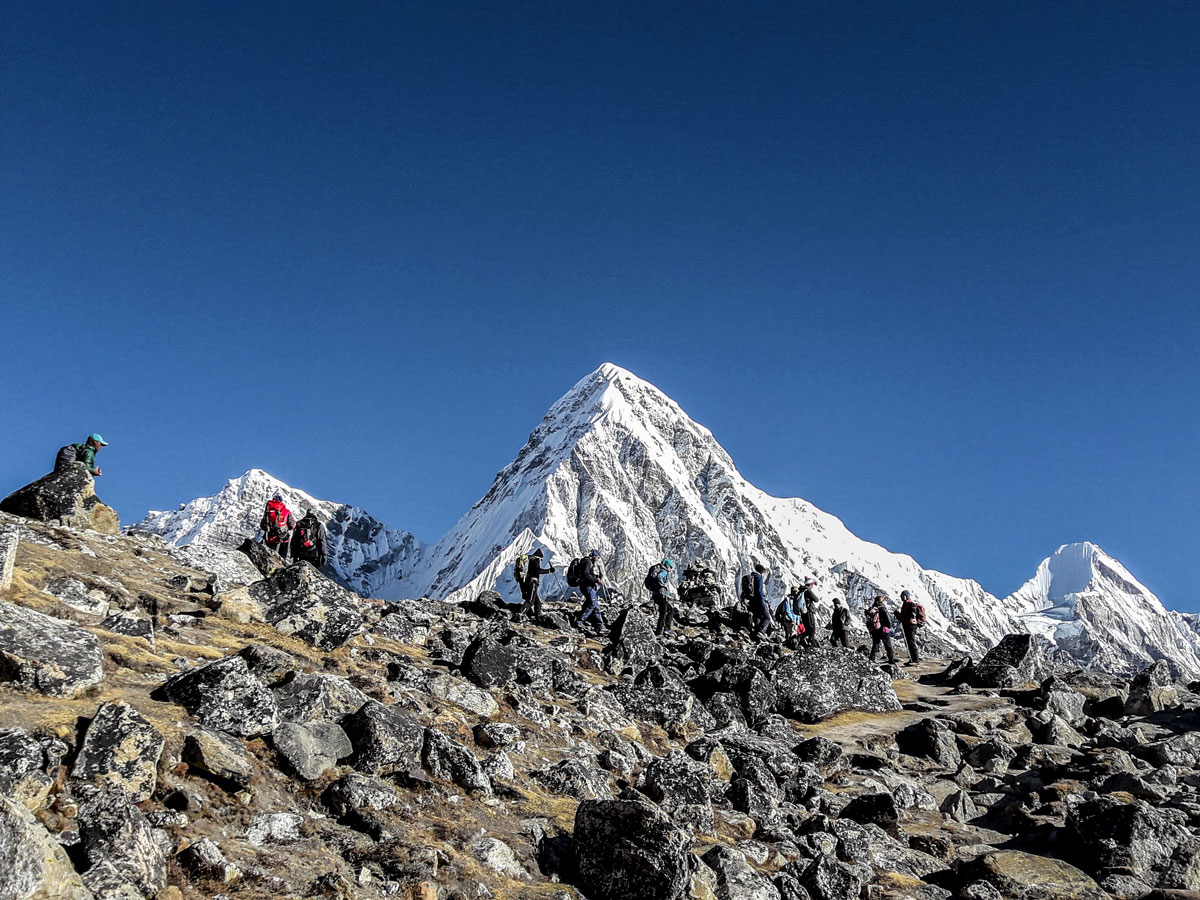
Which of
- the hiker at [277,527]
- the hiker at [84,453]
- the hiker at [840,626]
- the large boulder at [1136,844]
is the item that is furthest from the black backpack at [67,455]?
the hiker at [840,626]

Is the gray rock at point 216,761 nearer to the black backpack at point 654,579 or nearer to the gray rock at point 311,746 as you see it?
the gray rock at point 311,746

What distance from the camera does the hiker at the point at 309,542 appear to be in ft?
74.0

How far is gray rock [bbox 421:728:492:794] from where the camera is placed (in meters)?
9.00

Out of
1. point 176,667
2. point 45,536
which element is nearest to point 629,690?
point 176,667

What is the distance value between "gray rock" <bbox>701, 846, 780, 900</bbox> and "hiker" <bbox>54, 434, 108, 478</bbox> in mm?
17430

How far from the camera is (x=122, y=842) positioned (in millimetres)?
5754

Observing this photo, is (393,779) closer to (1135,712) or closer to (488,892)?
(488,892)

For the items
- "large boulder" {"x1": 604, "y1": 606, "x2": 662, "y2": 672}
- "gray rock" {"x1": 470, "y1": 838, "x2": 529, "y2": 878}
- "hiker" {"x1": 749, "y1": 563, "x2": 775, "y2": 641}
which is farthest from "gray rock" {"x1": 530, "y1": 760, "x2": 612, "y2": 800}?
"hiker" {"x1": 749, "y1": 563, "x2": 775, "y2": 641}

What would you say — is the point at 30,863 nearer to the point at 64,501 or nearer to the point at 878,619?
the point at 64,501

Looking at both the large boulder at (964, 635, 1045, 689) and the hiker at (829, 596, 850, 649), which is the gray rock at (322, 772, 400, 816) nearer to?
the large boulder at (964, 635, 1045, 689)

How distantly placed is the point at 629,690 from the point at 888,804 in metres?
5.04

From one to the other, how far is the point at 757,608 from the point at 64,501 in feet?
68.2

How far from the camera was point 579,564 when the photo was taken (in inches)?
960

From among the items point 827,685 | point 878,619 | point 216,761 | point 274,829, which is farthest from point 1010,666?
point 216,761
